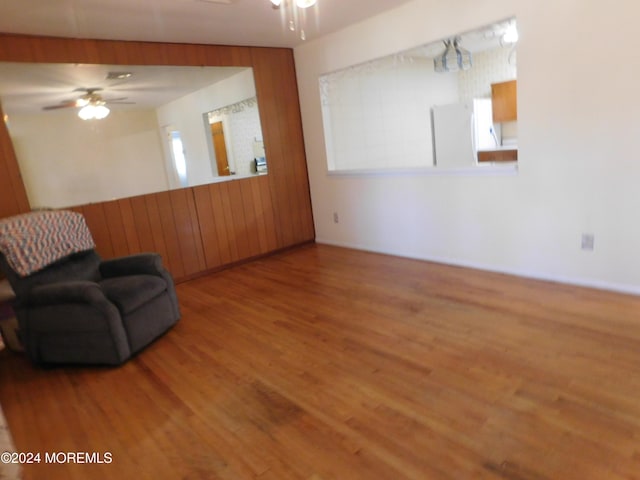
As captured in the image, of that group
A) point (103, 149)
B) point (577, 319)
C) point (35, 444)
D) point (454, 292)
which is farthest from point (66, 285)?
point (577, 319)

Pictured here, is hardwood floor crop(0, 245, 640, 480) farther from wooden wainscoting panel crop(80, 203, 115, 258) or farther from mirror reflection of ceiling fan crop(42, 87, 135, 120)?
mirror reflection of ceiling fan crop(42, 87, 135, 120)

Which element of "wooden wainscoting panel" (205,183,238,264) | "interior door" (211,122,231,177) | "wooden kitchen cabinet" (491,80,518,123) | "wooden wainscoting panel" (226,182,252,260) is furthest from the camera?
"wooden kitchen cabinet" (491,80,518,123)

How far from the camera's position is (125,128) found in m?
3.91

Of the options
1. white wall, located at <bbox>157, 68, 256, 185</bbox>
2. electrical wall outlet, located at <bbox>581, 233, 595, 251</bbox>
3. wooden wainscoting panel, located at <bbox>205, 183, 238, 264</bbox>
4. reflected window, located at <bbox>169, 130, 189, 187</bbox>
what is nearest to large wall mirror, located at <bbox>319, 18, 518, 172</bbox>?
white wall, located at <bbox>157, 68, 256, 185</bbox>

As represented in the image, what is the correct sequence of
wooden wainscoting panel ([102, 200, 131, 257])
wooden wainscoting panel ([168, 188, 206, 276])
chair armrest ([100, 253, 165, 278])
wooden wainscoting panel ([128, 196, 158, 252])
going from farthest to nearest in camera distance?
1. wooden wainscoting panel ([168, 188, 206, 276])
2. wooden wainscoting panel ([128, 196, 158, 252])
3. wooden wainscoting panel ([102, 200, 131, 257])
4. chair armrest ([100, 253, 165, 278])

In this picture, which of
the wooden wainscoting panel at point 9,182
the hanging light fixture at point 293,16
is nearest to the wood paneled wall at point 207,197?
the wooden wainscoting panel at point 9,182

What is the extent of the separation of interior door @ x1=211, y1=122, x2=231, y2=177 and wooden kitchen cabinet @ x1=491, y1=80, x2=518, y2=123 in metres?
3.84

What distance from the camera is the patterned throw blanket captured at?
9.21 ft

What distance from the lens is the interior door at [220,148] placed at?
14.6 feet

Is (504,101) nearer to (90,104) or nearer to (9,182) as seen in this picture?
(90,104)

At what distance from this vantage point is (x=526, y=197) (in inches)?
130

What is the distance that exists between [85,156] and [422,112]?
171 inches

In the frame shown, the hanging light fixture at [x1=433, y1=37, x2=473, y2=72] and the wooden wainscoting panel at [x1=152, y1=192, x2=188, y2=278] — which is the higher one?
the hanging light fixture at [x1=433, y1=37, x2=473, y2=72]

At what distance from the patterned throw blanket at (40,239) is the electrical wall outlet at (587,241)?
380 centimetres
